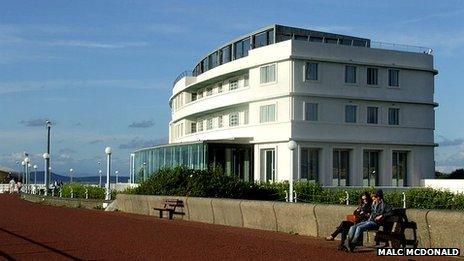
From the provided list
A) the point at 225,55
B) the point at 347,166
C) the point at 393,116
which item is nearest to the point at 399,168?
the point at 393,116

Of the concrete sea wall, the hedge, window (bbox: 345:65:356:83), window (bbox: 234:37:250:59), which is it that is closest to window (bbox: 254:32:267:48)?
window (bbox: 234:37:250:59)

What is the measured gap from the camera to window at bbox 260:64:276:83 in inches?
2000

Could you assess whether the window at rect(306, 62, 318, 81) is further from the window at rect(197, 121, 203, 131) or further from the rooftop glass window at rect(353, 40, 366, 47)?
the window at rect(197, 121, 203, 131)

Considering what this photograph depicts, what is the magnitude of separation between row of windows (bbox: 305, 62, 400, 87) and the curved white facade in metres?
0.07

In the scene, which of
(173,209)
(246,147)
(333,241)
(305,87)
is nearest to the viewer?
(333,241)

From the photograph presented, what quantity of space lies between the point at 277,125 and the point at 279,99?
1794mm

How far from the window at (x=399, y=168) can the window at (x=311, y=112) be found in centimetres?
715

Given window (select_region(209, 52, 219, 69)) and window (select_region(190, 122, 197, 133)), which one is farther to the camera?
window (select_region(190, 122, 197, 133))

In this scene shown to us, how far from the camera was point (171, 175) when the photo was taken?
3478cm

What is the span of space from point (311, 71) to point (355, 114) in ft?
15.0

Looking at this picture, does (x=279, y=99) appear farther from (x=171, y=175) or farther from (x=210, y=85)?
(x=171, y=175)

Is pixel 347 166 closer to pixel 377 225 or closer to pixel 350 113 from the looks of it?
pixel 350 113

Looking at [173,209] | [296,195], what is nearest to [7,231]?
[173,209]

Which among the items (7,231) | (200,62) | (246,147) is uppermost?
(200,62)
